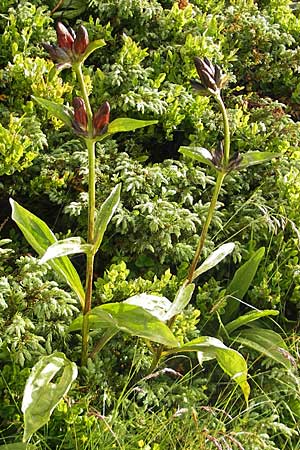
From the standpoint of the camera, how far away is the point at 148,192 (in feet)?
8.62

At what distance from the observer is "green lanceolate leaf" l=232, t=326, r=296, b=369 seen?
239 cm

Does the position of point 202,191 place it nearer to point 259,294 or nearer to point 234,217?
point 234,217

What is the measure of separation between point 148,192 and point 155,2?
1126mm

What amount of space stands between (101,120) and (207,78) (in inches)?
12.0

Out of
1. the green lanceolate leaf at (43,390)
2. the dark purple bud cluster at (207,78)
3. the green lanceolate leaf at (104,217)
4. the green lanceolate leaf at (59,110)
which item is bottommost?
the green lanceolate leaf at (43,390)

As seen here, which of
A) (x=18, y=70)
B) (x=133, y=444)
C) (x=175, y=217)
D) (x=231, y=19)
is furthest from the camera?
(x=231, y=19)

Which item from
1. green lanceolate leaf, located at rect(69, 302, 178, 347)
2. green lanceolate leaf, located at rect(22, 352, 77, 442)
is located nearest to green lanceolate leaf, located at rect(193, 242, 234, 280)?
green lanceolate leaf, located at rect(69, 302, 178, 347)

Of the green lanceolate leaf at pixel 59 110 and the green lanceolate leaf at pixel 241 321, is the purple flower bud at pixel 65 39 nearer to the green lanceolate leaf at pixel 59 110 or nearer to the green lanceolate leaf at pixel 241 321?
the green lanceolate leaf at pixel 59 110

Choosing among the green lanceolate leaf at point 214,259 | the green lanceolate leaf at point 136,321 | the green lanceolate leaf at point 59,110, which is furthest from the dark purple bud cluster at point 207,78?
the green lanceolate leaf at point 136,321

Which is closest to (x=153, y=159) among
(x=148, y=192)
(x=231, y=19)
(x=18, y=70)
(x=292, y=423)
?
(x=148, y=192)

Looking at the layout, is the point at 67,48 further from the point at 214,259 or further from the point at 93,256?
the point at 214,259

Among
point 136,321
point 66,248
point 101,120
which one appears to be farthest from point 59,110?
point 136,321

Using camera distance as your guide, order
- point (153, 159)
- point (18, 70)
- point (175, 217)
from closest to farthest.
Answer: point (175, 217) → point (18, 70) → point (153, 159)

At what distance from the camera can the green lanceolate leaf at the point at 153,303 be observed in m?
2.08
